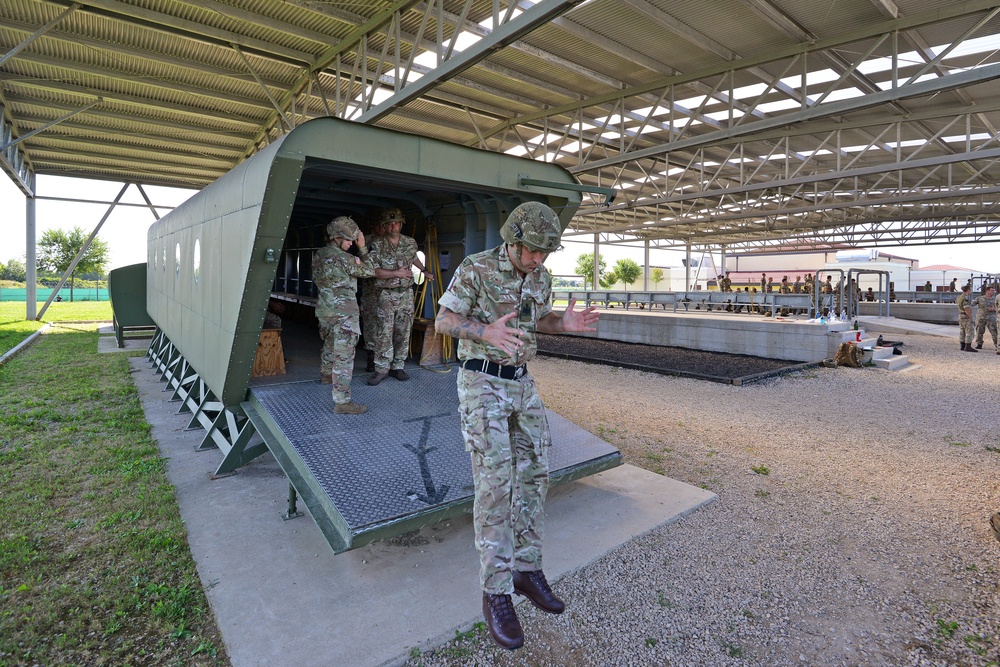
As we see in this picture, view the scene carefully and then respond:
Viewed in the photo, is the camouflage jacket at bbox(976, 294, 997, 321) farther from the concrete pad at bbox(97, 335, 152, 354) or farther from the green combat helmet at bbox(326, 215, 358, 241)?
the concrete pad at bbox(97, 335, 152, 354)

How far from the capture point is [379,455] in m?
3.94

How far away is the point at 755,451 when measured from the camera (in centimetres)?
579

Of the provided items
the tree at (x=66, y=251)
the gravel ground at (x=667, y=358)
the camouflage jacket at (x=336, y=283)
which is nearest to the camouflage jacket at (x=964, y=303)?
the gravel ground at (x=667, y=358)

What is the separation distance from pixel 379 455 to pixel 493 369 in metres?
1.68

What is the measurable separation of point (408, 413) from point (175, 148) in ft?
49.3

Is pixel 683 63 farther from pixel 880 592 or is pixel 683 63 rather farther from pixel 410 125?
pixel 880 592

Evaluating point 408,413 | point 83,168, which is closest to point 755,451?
point 408,413

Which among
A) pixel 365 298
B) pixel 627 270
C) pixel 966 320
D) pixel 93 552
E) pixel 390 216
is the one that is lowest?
pixel 93 552

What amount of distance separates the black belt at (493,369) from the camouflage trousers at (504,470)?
0.07ft

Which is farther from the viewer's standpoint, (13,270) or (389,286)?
(13,270)

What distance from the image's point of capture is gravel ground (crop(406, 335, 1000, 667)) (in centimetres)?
264

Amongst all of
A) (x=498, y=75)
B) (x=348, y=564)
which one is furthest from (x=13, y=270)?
(x=348, y=564)

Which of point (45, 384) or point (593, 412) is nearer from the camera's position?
point (593, 412)

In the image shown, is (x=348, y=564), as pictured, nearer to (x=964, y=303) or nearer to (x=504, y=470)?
(x=504, y=470)
